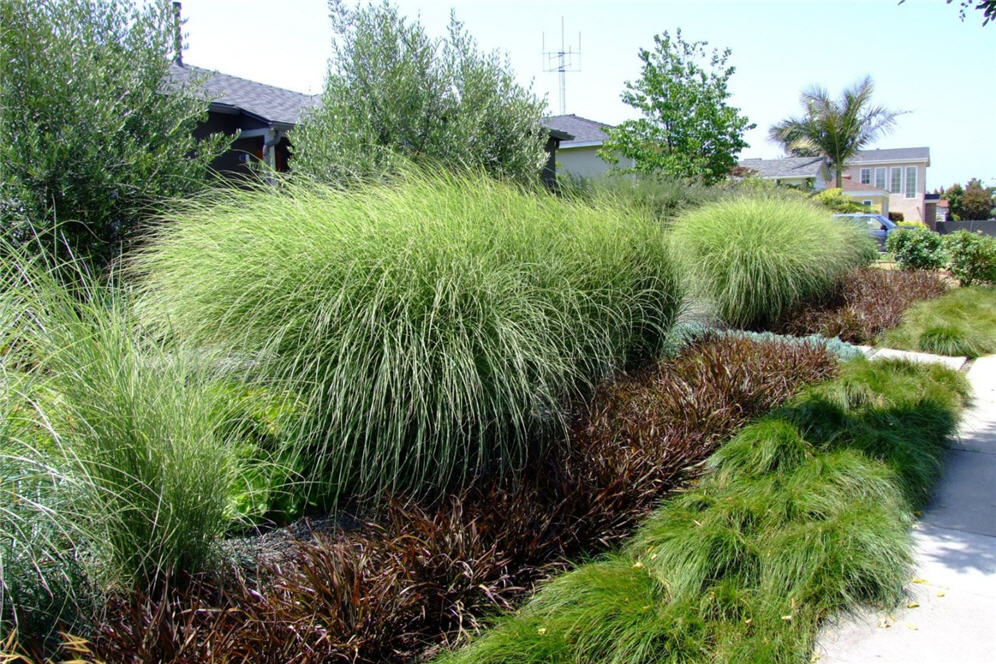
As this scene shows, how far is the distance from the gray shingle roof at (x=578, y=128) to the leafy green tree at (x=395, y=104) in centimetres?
1434

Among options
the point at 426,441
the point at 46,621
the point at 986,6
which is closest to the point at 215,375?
the point at 426,441

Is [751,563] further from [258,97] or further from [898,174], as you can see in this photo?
[898,174]

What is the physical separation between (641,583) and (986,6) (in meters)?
4.09

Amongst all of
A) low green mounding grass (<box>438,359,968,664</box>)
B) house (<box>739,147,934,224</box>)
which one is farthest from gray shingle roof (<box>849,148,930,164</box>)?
low green mounding grass (<box>438,359,968,664</box>)

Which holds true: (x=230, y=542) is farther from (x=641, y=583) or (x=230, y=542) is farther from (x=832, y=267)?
(x=832, y=267)

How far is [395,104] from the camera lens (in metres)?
7.14

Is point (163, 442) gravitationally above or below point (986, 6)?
below

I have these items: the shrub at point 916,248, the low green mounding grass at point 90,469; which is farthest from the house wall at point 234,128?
the shrub at point 916,248

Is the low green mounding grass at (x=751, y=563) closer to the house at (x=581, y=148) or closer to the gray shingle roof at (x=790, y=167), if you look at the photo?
the house at (x=581, y=148)

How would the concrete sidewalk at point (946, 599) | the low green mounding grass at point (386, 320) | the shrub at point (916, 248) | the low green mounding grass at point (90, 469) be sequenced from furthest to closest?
the shrub at point (916, 248)
the low green mounding grass at point (386, 320)
the concrete sidewalk at point (946, 599)
the low green mounding grass at point (90, 469)

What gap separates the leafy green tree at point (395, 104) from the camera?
22.9ft

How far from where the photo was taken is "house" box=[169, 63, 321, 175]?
37.4 feet

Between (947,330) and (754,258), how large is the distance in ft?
7.07

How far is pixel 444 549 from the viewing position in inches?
112
